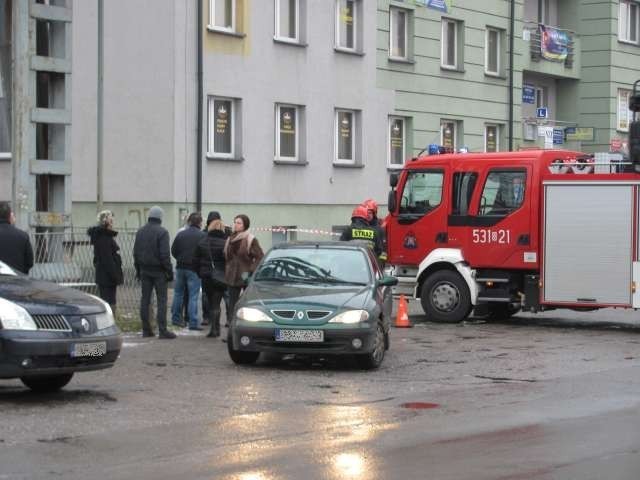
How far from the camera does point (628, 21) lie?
4528 cm

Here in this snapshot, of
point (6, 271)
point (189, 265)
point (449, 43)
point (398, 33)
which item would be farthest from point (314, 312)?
point (449, 43)

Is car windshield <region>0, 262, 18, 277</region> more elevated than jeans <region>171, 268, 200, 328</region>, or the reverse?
car windshield <region>0, 262, 18, 277</region>

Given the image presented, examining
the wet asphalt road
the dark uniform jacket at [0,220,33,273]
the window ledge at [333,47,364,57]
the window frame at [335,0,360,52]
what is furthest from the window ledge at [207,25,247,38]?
the dark uniform jacket at [0,220,33,273]

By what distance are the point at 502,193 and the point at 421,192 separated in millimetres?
1490

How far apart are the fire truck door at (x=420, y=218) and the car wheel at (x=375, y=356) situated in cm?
667

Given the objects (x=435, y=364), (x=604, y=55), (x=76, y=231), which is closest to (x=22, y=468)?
(x=435, y=364)

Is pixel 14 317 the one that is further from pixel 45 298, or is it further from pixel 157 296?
pixel 157 296

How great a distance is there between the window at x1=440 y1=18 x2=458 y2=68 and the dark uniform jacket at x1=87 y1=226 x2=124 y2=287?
2055 cm

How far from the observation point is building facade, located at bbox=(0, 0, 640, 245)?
2906 cm

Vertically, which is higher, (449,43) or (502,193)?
(449,43)

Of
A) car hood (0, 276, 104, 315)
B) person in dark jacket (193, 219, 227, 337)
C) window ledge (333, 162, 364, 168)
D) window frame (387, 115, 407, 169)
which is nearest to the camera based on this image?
car hood (0, 276, 104, 315)

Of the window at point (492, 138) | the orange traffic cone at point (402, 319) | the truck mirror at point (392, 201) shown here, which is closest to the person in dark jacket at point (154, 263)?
the orange traffic cone at point (402, 319)

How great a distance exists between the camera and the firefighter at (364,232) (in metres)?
22.2

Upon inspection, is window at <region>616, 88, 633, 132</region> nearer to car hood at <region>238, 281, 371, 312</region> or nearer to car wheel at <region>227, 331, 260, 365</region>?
car hood at <region>238, 281, 371, 312</region>
